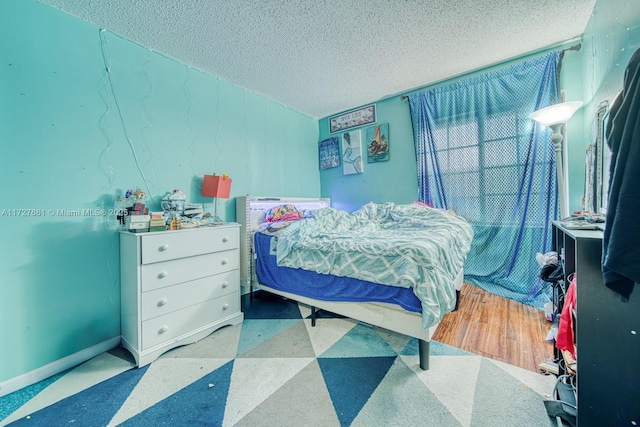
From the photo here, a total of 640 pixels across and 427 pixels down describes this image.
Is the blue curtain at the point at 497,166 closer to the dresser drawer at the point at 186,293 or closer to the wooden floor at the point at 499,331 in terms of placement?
the wooden floor at the point at 499,331

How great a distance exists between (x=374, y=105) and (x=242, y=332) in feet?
10.8

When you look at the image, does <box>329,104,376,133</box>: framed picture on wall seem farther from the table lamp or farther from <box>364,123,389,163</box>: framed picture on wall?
the table lamp

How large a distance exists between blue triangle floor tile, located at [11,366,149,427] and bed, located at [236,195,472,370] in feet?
3.91

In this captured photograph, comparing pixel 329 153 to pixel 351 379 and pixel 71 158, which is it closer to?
pixel 71 158

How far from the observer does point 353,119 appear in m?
3.69

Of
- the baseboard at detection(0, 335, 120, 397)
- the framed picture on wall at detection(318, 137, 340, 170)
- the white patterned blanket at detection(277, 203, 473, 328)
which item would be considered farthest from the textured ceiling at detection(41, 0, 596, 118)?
the baseboard at detection(0, 335, 120, 397)

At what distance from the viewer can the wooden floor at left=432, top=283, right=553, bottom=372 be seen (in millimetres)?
1614

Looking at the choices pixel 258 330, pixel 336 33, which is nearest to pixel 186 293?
pixel 258 330

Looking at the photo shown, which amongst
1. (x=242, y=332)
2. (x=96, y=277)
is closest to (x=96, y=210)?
(x=96, y=277)

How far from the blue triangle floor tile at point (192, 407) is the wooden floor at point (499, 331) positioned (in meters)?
1.53

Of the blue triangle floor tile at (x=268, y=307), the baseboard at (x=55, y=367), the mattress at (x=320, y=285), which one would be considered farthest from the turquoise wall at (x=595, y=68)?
the baseboard at (x=55, y=367)

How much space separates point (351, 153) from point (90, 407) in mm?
3566

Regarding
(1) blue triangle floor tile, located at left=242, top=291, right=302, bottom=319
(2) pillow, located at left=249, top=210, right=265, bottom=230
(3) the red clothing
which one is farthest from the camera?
(2) pillow, located at left=249, top=210, right=265, bottom=230

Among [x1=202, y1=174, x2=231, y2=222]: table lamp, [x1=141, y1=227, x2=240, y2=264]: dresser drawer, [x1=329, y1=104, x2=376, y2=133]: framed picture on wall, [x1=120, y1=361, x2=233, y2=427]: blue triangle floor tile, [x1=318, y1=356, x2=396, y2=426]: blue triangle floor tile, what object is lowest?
[x1=120, y1=361, x2=233, y2=427]: blue triangle floor tile
